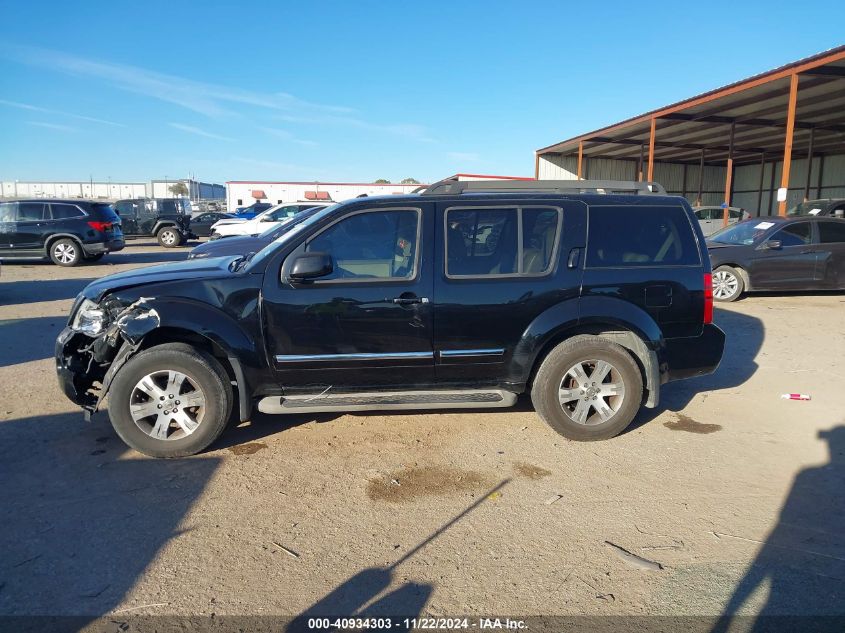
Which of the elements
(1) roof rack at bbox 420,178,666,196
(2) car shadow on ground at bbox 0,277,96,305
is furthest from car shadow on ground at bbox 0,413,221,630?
(2) car shadow on ground at bbox 0,277,96,305

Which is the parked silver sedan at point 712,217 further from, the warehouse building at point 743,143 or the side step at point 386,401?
the side step at point 386,401

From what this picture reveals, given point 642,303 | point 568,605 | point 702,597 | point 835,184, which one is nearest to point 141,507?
point 568,605

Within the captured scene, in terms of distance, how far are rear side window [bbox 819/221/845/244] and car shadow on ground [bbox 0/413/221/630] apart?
10.9 metres

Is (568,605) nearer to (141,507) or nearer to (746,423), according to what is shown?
(141,507)

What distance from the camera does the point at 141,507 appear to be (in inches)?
138

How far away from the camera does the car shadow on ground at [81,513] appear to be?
9.12 ft

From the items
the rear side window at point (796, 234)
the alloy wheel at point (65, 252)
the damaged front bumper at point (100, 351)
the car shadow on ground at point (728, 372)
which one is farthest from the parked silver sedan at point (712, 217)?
the damaged front bumper at point (100, 351)

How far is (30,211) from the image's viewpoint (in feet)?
51.2

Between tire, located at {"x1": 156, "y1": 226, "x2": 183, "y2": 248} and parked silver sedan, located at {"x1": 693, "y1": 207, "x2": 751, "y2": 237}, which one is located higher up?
parked silver sedan, located at {"x1": 693, "y1": 207, "x2": 751, "y2": 237}

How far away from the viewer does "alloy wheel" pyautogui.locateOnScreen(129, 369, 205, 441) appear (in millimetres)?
4129

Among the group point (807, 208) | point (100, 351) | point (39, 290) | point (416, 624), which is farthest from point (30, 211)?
point (807, 208)

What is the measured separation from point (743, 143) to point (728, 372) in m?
28.6

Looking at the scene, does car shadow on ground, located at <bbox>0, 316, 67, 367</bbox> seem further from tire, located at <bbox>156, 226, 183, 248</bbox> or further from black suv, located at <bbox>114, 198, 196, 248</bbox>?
black suv, located at <bbox>114, 198, 196, 248</bbox>

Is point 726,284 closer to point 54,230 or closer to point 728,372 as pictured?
point 728,372
